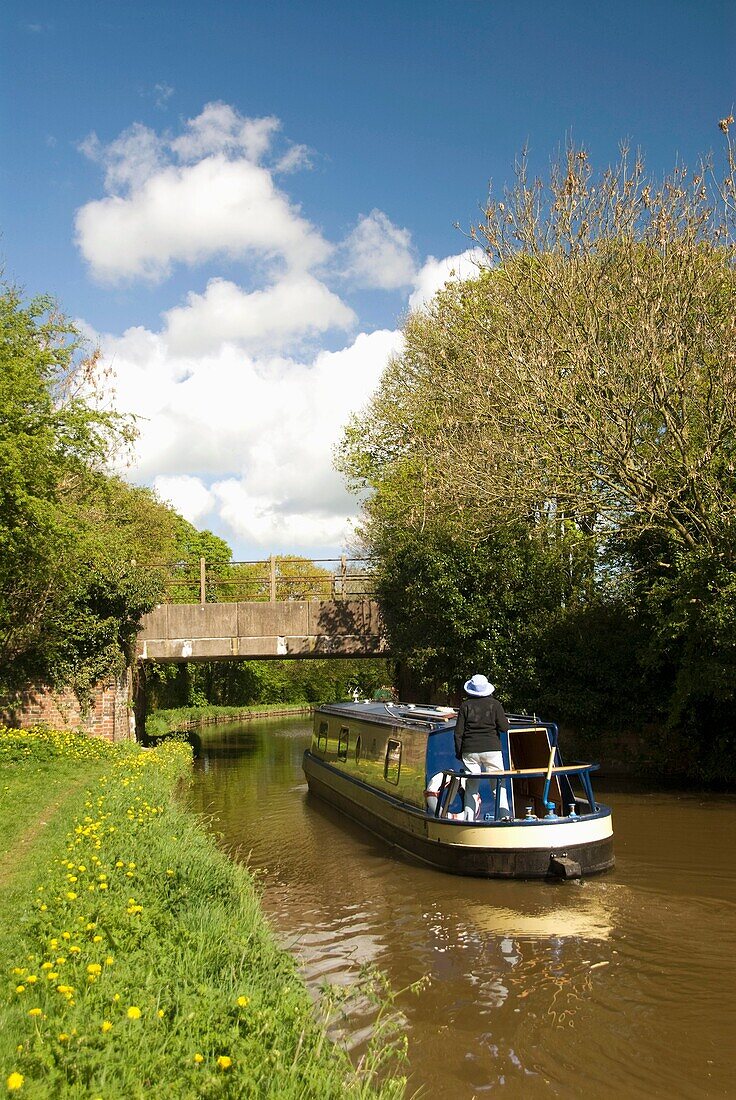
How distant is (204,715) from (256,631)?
17.8 metres

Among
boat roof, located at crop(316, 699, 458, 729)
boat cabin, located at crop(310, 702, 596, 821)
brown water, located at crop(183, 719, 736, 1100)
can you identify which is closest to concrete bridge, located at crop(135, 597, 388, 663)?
boat roof, located at crop(316, 699, 458, 729)

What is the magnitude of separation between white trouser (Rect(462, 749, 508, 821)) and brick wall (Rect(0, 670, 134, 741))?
13.6 m

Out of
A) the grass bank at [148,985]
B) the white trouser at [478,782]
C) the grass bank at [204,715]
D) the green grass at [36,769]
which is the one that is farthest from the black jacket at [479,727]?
the grass bank at [204,715]

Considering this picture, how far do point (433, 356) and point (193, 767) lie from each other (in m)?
12.5

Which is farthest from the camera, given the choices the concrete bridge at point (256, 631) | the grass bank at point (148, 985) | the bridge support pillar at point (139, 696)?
the bridge support pillar at point (139, 696)

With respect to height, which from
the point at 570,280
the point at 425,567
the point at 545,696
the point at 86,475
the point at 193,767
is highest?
the point at 570,280

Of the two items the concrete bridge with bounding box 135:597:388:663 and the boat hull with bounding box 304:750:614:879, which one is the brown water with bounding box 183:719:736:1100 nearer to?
the boat hull with bounding box 304:750:614:879

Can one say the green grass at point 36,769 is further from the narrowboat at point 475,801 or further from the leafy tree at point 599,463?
the leafy tree at point 599,463

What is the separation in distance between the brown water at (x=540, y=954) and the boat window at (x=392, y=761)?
3.11ft

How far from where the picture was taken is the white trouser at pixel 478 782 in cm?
1055

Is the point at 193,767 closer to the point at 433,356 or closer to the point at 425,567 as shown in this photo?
the point at 425,567

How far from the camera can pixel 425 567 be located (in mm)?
20703

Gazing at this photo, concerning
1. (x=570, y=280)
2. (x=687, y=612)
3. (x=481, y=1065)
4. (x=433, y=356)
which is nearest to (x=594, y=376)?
(x=570, y=280)

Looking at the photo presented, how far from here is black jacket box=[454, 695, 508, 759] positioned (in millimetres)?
10602
